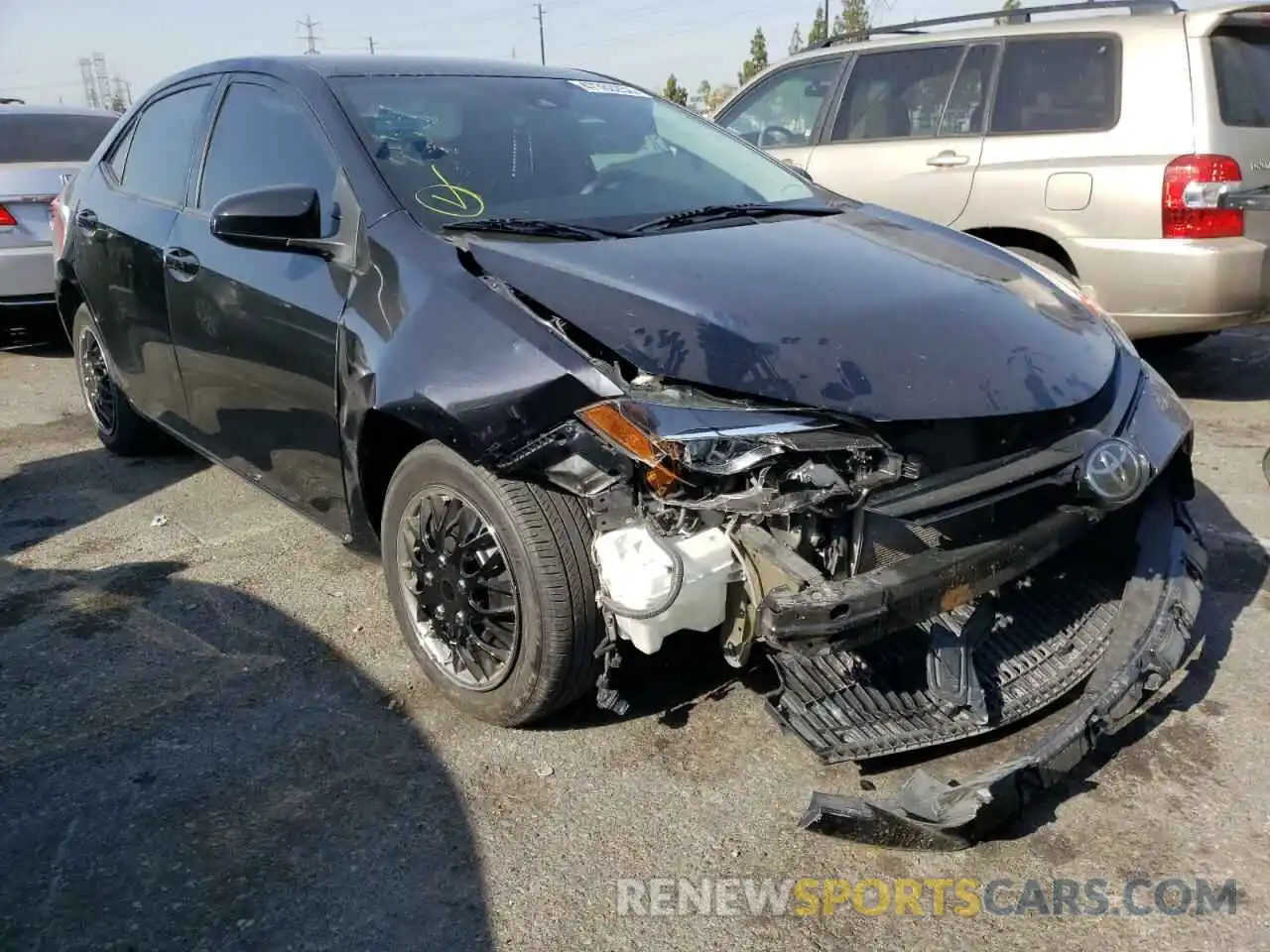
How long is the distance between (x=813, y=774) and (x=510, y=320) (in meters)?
1.33

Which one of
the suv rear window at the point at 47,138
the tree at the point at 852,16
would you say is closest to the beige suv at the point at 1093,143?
the suv rear window at the point at 47,138

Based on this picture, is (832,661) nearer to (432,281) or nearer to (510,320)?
(510,320)

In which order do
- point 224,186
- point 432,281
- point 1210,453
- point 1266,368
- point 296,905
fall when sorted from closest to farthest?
point 296,905 < point 432,281 < point 224,186 < point 1210,453 < point 1266,368

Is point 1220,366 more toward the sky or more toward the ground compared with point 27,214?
more toward the ground

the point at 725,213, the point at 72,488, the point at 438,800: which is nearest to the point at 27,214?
the point at 72,488

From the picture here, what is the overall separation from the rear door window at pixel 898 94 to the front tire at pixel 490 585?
4279 mm

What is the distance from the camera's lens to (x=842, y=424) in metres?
2.25

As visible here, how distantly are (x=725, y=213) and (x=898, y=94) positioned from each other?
130 inches

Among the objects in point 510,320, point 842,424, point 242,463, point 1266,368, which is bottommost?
point 1266,368

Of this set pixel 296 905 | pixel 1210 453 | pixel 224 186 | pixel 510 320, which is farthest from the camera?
pixel 1210 453

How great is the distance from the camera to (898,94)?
237 inches

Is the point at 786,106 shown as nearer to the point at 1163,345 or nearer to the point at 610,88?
the point at 1163,345

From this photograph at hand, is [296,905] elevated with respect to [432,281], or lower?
lower

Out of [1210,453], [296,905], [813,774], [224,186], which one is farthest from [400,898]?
[1210,453]
